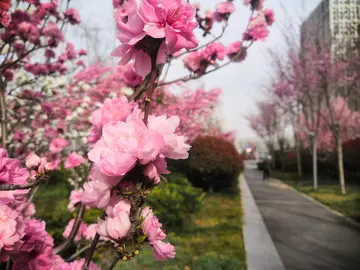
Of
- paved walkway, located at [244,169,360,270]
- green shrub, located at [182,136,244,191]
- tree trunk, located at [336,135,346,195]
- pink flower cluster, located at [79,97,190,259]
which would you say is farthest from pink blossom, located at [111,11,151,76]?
tree trunk, located at [336,135,346,195]

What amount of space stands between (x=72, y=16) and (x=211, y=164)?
727 cm

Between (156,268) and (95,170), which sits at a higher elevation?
(95,170)

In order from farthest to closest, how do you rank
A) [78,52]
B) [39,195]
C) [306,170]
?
[306,170], [39,195], [78,52]

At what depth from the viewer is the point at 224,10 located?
129 inches

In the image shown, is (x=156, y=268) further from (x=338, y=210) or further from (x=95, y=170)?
(x=338, y=210)

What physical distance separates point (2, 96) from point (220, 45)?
1.82 m

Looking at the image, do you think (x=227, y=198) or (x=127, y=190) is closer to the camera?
(x=127, y=190)

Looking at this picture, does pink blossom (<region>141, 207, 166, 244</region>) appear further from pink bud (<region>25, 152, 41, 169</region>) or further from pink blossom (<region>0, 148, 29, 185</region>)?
pink bud (<region>25, 152, 41, 169</region>)

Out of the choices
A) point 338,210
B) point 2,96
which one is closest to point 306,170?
point 338,210

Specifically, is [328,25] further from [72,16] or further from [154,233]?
[154,233]

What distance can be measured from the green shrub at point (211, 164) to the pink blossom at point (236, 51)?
278 inches

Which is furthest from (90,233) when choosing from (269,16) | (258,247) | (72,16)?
(258,247)

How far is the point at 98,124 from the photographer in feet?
4.20

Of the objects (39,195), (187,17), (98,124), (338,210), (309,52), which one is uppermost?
(309,52)
